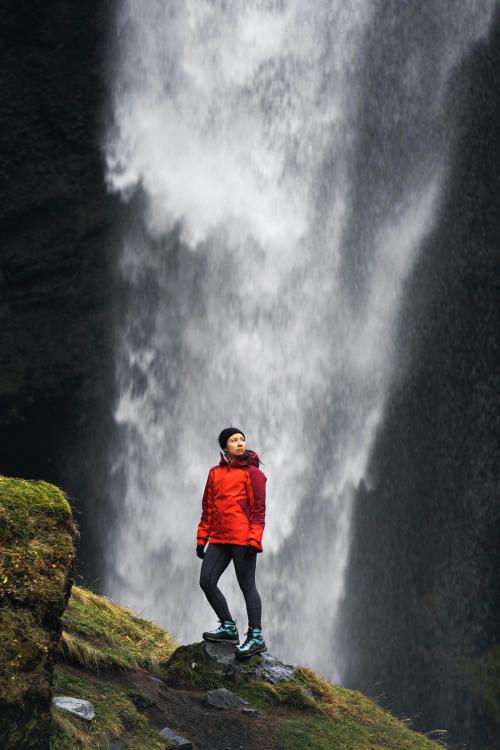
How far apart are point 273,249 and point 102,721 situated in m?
14.7

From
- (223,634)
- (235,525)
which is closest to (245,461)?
(235,525)

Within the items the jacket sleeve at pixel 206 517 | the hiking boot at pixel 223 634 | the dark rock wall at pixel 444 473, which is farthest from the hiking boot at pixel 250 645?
the dark rock wall at pixel 444 473

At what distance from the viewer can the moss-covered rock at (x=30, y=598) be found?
3.94 metres

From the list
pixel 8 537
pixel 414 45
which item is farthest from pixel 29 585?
pixel 414 45

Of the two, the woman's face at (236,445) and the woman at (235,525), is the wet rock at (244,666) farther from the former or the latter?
the woman's face at (236,445)

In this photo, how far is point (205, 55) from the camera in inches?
747

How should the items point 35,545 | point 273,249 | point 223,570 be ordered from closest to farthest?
point 35,545, point 223,570, point 273,249

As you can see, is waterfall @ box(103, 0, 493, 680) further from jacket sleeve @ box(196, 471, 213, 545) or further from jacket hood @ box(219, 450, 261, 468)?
jacket hood @ box(219, 450, 261, 468)

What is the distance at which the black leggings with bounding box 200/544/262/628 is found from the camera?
248 inches

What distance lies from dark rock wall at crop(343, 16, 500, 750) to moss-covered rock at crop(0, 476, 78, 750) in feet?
47.9

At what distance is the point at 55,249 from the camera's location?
56.9ft

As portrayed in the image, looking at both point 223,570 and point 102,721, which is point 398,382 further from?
point 102,721

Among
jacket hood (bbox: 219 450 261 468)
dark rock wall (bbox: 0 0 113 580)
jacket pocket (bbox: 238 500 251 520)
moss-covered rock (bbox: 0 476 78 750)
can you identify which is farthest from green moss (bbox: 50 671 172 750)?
dark rock wall (bbox: 0 0 113 580)

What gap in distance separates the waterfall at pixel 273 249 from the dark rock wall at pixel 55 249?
2.16ft
